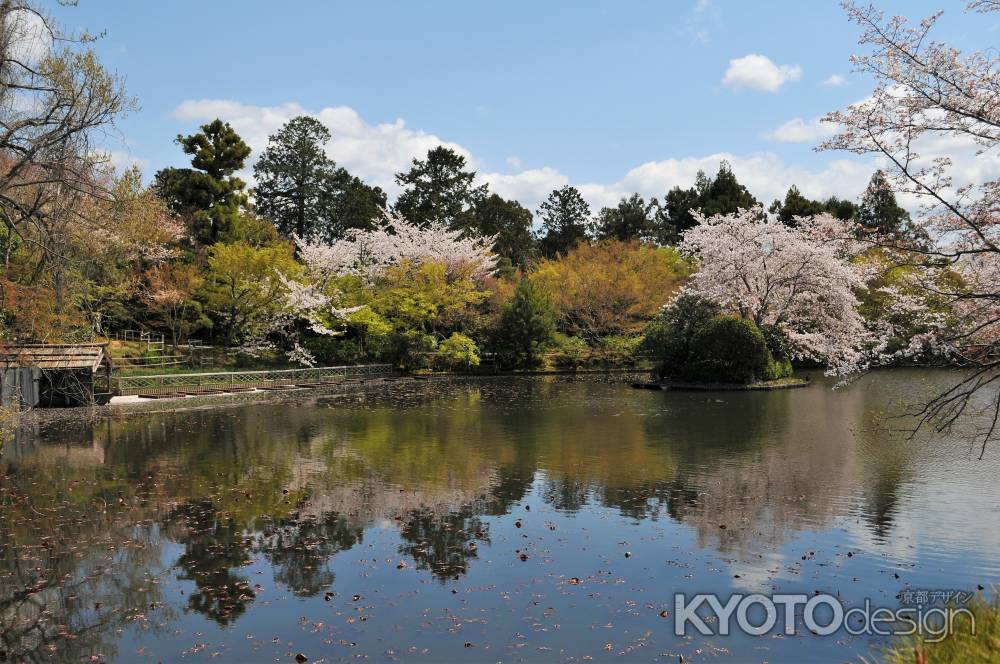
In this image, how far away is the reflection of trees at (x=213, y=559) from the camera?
7.29 metres

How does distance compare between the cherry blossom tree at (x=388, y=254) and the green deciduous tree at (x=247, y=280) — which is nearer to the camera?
the green deciduous tree at (x=247, y=280)

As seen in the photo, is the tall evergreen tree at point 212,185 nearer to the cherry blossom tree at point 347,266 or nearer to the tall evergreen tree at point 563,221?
the cherry blossom tree at point 347,266

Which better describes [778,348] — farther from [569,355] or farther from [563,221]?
[563,221]

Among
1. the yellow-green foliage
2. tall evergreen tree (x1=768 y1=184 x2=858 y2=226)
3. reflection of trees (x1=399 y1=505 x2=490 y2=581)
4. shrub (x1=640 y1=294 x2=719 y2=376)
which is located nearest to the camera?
reflection of trees (x1=399 y1=505 x2=490 y2=581)

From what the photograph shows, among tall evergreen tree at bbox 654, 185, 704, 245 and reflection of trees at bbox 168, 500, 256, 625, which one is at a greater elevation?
tall evergreen tree at bbox 654, 185, 704, 245

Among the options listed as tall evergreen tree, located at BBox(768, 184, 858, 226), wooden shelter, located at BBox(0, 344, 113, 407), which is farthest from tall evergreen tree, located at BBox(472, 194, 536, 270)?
wooden shelter, located at BBox(0, 344, 113, 407)

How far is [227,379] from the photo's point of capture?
29016mm

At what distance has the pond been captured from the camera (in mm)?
6543

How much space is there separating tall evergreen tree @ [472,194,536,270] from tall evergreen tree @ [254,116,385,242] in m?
9.56

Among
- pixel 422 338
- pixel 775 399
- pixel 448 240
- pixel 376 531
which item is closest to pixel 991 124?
pixel 376 531

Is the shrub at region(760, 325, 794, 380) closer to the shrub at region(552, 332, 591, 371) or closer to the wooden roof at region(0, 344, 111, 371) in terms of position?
the shrub at region(552, 332, 591, 371)

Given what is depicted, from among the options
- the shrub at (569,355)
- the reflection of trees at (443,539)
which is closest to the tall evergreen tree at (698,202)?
the shrub at (569,355)

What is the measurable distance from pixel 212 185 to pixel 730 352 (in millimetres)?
28458

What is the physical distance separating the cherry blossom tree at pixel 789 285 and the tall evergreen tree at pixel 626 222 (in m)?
32.3
